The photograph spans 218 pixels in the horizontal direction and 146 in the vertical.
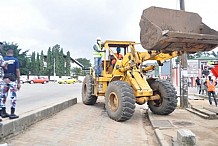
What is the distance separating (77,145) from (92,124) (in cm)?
222

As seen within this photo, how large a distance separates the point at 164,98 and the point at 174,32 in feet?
13.7

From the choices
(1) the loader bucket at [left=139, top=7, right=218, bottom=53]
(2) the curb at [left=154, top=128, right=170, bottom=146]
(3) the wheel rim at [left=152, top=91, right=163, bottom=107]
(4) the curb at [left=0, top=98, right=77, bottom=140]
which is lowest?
(2) the curb at [left=154, top=128, right=170, bottom=146]

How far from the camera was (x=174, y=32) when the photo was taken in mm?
5754

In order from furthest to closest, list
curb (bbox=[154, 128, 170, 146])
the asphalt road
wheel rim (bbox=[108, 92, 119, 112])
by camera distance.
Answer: the asphalt road → wheel rim (bbox=[108, 92, 119, 112]) → curb (bbox=[154, 128, 170, 146])

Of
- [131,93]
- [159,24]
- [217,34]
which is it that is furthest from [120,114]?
[217,34]

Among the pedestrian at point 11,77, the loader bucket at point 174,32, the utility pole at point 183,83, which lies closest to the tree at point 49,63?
the utility pole at point 183,83

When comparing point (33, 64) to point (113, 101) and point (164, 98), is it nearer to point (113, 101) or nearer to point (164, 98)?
point (113, 101)

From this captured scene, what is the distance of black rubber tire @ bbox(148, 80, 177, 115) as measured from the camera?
30.9 feet

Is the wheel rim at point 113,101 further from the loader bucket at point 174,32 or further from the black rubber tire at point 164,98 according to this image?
the loader bucket at point 174,32

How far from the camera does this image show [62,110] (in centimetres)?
1011

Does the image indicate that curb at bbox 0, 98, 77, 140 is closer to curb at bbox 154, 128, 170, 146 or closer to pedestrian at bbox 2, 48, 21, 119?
pedestrian at bbox 2, 48, 21, 119

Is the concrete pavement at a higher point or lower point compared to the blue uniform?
lower

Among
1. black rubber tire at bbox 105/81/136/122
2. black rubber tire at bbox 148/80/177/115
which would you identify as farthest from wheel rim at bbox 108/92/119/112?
black rubber tire at bbox 148/80/177/115

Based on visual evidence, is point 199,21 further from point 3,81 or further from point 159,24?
point 3,81
